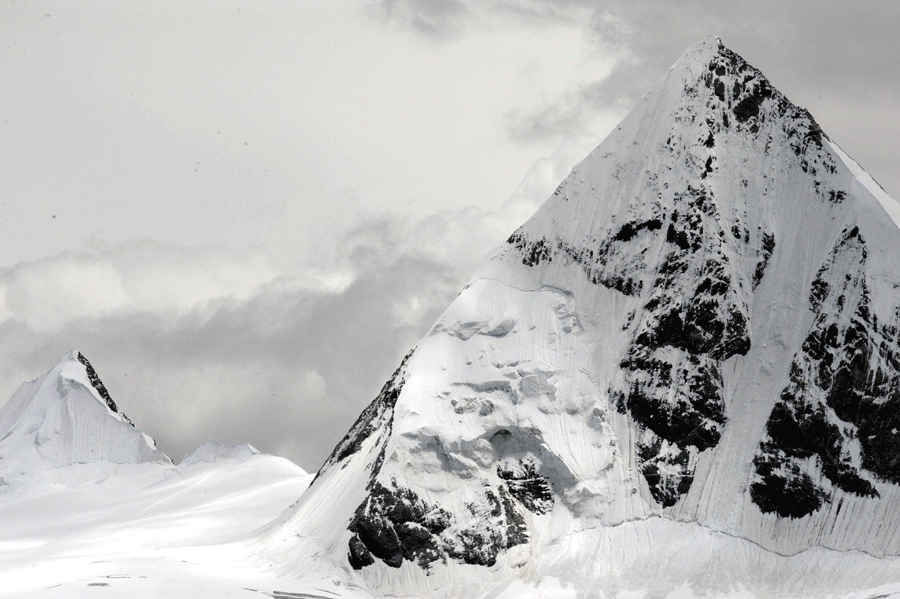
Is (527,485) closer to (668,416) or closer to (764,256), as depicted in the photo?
(668,416)

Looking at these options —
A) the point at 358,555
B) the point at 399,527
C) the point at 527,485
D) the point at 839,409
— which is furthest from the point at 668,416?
the point at 358,555

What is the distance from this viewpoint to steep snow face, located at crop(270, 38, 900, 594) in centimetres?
17475

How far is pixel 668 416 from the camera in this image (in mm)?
187375

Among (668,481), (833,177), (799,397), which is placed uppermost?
(833,177)

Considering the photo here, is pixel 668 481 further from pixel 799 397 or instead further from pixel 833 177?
pixel 833 177

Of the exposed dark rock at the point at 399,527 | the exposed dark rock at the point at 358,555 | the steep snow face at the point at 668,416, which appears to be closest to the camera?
the exposed dark rock at the point at 399,527

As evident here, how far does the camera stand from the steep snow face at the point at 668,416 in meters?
175

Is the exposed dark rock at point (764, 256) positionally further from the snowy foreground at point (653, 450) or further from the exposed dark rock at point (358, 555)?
the exposed dark rock at point (358, 555)

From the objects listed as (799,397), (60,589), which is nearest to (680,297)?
(799,397)

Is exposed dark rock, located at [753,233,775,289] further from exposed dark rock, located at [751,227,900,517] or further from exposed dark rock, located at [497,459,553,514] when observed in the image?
exposed dark rock, located at [497,459,553,514]

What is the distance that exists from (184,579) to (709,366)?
283ft

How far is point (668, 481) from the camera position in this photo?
183375mm

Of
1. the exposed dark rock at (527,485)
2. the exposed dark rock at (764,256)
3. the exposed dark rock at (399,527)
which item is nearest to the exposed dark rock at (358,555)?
the exposed dark rock at (399,527)

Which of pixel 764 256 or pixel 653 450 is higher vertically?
pixel 764 256
